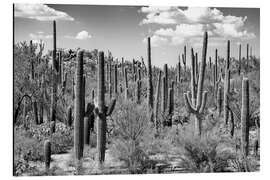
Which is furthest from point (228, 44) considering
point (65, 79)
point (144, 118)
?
point (65, 79)

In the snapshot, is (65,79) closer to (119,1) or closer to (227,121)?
(119,1)

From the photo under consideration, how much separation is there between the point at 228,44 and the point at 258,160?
2866 mm

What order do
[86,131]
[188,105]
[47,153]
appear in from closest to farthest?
[47,153]
[86,131]
[188,105]

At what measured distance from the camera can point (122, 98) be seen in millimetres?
12641

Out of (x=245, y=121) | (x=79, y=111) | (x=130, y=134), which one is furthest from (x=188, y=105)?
(x=79, y=111)

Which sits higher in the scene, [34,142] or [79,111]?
[79,111]

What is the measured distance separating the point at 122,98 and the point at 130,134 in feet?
5.33

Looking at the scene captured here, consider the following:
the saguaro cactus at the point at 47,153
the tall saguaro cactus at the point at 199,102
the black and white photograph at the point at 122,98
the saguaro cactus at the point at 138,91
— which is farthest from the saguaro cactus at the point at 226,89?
the saguaro cactus at the point at 47,153

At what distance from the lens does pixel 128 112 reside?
1146 centimetres

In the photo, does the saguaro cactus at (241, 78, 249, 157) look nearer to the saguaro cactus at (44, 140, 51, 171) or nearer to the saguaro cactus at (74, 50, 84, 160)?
the saguaro cactus at (74, 50, 84, 160)

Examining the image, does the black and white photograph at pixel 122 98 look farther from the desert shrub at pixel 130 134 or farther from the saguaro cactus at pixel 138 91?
the saguaro cactus at pixel 138 91

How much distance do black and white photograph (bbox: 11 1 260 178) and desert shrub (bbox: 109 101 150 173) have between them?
0.02 m

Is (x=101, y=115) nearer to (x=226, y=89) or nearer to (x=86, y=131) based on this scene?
(x=86, y=131)

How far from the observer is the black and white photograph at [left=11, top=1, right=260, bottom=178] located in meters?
10.6
